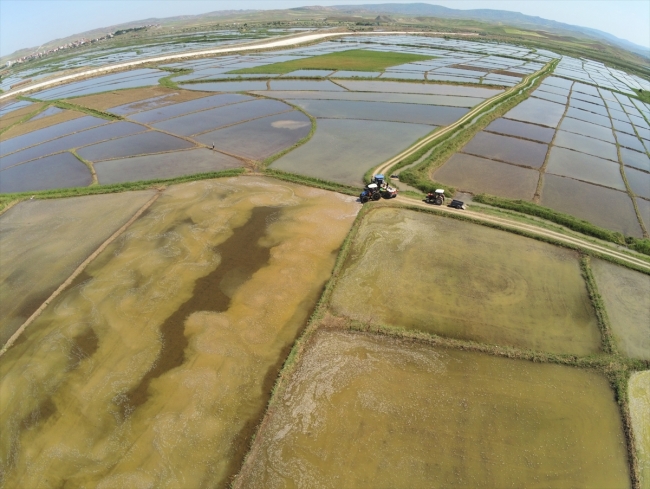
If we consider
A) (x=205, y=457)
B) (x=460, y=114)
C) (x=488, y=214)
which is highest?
(x=460, y=114)

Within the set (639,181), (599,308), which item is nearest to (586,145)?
(639,181)

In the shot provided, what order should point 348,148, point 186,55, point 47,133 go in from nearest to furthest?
point 348,148
point 47,133
point 186,55

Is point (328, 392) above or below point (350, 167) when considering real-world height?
below

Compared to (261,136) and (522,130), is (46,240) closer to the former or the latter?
(261,136)

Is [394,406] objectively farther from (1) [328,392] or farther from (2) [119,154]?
(2) [119,154]

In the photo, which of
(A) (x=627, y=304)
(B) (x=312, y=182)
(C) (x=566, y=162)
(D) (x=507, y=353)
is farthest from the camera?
(C) (x=566, y=162)

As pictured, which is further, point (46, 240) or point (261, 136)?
point (261, 136)

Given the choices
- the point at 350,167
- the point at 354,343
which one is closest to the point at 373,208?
the point at 350,167
